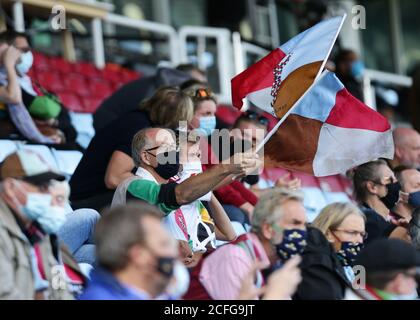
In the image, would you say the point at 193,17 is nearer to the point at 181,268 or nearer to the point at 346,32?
the point at 346,32

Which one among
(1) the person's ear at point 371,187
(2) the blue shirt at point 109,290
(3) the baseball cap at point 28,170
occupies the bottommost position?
(1) the person's ear at point 371,187

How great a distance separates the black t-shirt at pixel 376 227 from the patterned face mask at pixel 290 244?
1.60m

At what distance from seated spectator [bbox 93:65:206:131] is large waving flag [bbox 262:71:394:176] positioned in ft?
5.91

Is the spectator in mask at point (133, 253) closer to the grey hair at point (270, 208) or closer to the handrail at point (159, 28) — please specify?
the grey hair at point (270, 208)

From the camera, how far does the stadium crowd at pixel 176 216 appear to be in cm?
456

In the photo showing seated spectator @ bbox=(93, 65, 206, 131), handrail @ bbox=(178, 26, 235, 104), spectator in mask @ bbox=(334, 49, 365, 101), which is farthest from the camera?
handrail @ bbox=(178, 26, 235, 104)

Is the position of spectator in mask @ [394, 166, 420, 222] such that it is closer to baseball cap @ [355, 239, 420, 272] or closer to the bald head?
the bald head

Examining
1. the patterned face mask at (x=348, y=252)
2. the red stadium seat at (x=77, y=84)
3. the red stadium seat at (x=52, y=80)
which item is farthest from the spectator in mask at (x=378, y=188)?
the red stadium seat at (x=77, y=84)

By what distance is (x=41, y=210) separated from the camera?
479 cm

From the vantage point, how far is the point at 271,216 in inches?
205

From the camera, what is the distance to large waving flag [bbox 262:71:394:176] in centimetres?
669

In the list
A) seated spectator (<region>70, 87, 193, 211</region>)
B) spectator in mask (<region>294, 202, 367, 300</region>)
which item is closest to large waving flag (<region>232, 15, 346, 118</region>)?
seated spectator (<region>70, 87, 193, 211</region>)

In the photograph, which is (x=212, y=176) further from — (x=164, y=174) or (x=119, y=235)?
(x=119, y=235)

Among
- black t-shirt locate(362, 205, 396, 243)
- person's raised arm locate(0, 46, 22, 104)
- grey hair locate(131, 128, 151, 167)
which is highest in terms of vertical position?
person's raised arm locate(0, 46, 22, 104)
